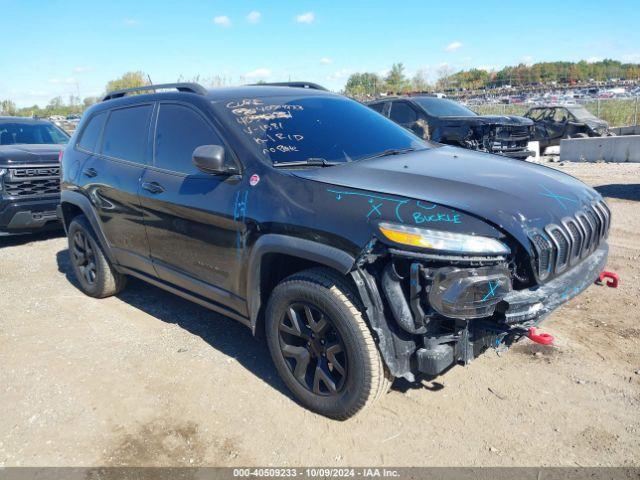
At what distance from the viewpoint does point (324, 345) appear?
2.95m

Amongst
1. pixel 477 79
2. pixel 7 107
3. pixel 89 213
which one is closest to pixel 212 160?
pixel 89 213

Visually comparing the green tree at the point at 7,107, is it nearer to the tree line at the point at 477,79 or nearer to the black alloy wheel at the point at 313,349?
the tree line at the point at 477,79

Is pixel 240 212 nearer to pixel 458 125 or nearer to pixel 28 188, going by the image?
pixel 28 188

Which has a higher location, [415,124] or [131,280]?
[415,124]

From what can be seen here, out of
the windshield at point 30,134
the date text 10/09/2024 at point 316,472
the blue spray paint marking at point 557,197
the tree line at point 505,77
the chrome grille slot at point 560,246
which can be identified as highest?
the tree line at point 505,77

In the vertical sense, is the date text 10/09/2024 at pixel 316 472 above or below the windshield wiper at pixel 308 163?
below

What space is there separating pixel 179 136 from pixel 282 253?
1.40 meters

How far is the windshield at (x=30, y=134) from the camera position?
8266 millimetres

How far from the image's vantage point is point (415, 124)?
10.4 m

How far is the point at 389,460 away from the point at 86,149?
3962 millimetres

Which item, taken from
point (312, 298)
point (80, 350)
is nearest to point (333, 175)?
point (312, 298)

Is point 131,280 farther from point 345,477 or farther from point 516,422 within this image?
point 516,422

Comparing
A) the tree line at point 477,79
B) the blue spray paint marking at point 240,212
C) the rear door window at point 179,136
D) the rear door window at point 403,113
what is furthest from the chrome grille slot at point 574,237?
the tree line at point 477,79

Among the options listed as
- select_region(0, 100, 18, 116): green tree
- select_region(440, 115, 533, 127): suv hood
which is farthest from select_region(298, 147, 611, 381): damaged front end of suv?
select_region(0, 100, 18, 116): green tree
